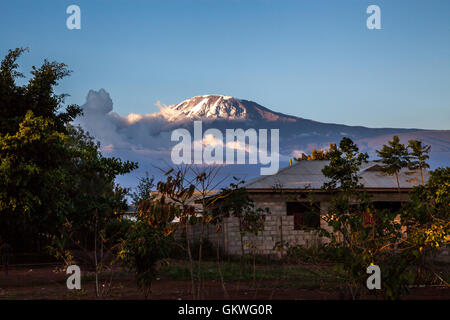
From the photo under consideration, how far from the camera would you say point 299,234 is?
21.6 m

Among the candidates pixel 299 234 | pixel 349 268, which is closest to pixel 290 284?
pixel 349 268

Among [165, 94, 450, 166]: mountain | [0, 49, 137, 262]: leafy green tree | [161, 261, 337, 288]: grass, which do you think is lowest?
[161, 261, 337, 288]: grass

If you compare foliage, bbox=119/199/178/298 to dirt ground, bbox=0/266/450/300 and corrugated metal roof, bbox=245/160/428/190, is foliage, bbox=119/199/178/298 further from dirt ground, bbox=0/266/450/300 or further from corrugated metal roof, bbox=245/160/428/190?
corrugated metal roof, bbox=245/160/428/190

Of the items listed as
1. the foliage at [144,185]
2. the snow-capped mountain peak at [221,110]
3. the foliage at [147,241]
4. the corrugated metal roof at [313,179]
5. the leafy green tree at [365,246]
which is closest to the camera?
the leafy green tree at [365,246]

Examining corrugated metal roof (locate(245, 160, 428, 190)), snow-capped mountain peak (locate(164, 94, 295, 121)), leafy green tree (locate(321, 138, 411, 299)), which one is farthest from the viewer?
snow-capped mountain peak (locate(164, 94, 295, 121))

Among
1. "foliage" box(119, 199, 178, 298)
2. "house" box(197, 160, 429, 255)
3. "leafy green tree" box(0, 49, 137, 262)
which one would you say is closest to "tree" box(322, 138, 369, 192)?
"house" box(197, 160, 429, 255)

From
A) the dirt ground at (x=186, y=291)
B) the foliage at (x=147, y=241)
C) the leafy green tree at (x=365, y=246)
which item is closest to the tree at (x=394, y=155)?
the dirt ground at (x=186, y=291)

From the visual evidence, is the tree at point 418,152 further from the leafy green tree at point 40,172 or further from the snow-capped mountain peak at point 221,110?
the snow-capped mountain peak at point 221,110

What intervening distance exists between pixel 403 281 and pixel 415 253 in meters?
0.53

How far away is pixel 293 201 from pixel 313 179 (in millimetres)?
1848

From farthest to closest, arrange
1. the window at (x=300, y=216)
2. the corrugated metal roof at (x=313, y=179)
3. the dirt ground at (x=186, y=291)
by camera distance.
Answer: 1. the corrugated metal roof at (x=313, y=179)
2. the window at (x=300, y=216)
3. the dirt ground at (x=186, y=291)

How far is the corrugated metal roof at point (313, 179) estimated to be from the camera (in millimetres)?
22656

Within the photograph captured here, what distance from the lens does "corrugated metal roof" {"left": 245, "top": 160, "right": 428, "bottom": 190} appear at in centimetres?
2266
